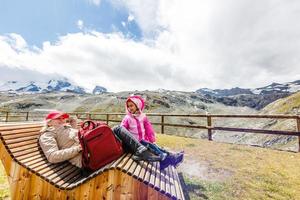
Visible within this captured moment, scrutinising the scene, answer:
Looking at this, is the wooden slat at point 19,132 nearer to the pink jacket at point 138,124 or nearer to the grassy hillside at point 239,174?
the grassy hillside at point 239,174

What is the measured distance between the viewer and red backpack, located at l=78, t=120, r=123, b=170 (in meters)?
3.39

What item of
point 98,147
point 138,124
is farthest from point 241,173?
point 98,147

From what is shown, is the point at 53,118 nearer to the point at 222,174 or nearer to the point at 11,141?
the point at 11,141

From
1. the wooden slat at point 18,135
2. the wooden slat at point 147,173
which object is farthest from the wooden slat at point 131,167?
the wooden slat at point 18,135

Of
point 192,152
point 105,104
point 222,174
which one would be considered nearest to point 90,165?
point 222,174

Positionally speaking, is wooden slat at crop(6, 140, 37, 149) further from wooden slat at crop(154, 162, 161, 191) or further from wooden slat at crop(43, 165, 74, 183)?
wooden slat at crop(154, 162, 161, 191)

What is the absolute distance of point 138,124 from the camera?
4602mm

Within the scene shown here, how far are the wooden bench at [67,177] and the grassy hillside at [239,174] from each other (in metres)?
1.27

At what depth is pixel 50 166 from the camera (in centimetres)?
351

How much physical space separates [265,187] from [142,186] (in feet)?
10.9

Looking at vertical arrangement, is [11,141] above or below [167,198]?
above

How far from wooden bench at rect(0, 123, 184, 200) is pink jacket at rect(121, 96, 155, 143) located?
903mm

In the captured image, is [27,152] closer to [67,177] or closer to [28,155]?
[28,155]

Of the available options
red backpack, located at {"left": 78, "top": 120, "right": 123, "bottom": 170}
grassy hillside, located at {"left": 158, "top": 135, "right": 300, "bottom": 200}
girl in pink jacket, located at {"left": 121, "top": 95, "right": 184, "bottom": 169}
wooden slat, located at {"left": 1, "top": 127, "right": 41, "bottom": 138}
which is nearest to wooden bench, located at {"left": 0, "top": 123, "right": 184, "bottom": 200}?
wooden slat, located at {"left": 1, "top": 127, "right": 41, "bottom": 138}
